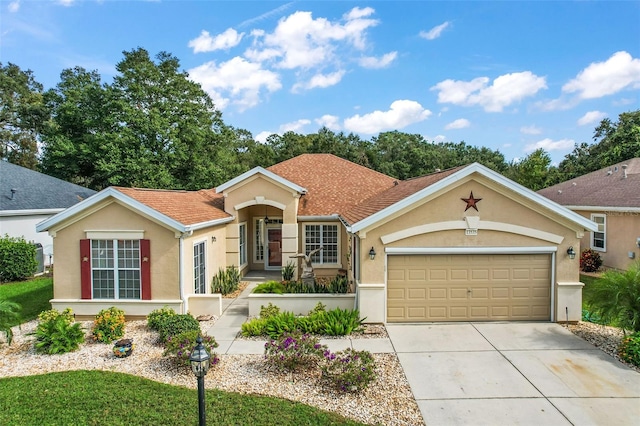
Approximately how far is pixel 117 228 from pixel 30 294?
273 inches

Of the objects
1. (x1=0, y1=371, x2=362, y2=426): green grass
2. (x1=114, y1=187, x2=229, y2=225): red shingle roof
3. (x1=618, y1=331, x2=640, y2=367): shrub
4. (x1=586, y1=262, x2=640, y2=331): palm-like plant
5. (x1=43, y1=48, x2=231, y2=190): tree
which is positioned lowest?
(x1=0, y1=371, x2=362, y2=426): green grass

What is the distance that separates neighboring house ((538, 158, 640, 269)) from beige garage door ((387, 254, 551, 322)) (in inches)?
288

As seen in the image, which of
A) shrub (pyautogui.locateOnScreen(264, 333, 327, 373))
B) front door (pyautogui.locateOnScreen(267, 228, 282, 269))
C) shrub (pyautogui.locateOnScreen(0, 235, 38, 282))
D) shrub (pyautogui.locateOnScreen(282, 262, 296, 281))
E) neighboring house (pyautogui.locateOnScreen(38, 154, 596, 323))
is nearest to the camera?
shrub (pyautogui.locateOnScreen(264, 333, 327, 373))

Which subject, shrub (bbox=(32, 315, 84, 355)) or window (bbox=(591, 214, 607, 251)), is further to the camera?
window (bbox=(591, 214, 607, 251))

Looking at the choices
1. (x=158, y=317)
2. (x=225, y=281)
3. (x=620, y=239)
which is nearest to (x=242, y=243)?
(x=225, y=281)

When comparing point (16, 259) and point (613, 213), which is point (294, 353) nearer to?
point (16, 259)

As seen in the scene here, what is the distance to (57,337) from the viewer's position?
8.89m

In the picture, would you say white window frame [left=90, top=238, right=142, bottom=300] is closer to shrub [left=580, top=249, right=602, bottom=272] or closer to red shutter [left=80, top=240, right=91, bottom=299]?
red shutter [left=80, top=240, right=91, bottom=299]

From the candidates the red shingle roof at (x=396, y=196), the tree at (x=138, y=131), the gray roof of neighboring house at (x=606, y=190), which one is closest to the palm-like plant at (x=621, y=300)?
the red shingle roof at (x=396, y=196)

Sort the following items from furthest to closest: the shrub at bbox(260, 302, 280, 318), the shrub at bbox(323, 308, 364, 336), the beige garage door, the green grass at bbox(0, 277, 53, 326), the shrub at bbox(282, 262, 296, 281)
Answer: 1. the shrub at bbox(282, 262, 296, 281)
2. the green grass at bbox(0, 277, 53, 326)
3. the shrub at bbox(260, 302, 280, 318)
4. the beige garage door
5. the shrub at bbox(323, 308, 364, 336)

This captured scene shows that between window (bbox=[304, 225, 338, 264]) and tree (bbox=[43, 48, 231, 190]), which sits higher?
tree (bbox=[43, 48, 231, 190])

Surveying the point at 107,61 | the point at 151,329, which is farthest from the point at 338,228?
the point at 107,61

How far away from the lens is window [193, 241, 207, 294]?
488 inches

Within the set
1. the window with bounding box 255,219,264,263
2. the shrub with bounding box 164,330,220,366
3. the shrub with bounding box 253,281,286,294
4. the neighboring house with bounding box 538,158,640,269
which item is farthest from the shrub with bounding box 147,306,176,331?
the neighboring house with bounding box 538,158,640,269
